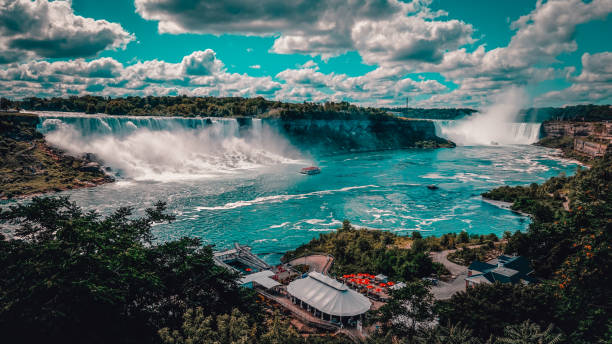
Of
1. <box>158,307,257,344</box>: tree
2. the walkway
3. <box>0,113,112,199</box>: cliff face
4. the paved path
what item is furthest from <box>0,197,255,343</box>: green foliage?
<box>0,113,112,199</box>: cliff face

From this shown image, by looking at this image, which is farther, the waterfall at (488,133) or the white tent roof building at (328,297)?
the waterfall at (488,133)

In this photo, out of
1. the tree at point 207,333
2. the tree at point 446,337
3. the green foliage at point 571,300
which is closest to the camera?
the tree at point 207,333

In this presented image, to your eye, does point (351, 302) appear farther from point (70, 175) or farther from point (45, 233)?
point (70, 175)

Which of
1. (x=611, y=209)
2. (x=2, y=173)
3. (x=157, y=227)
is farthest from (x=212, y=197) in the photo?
(x=611, y=209)

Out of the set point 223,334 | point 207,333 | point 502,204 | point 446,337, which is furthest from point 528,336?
point 502,204

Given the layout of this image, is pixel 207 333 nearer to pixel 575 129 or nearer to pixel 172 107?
pixel 172 107

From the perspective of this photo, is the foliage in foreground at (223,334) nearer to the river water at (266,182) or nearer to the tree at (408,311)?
the tree at (408,311)

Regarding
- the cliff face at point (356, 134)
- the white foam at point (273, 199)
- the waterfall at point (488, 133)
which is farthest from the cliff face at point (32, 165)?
the waterfall at point (488, 133)
